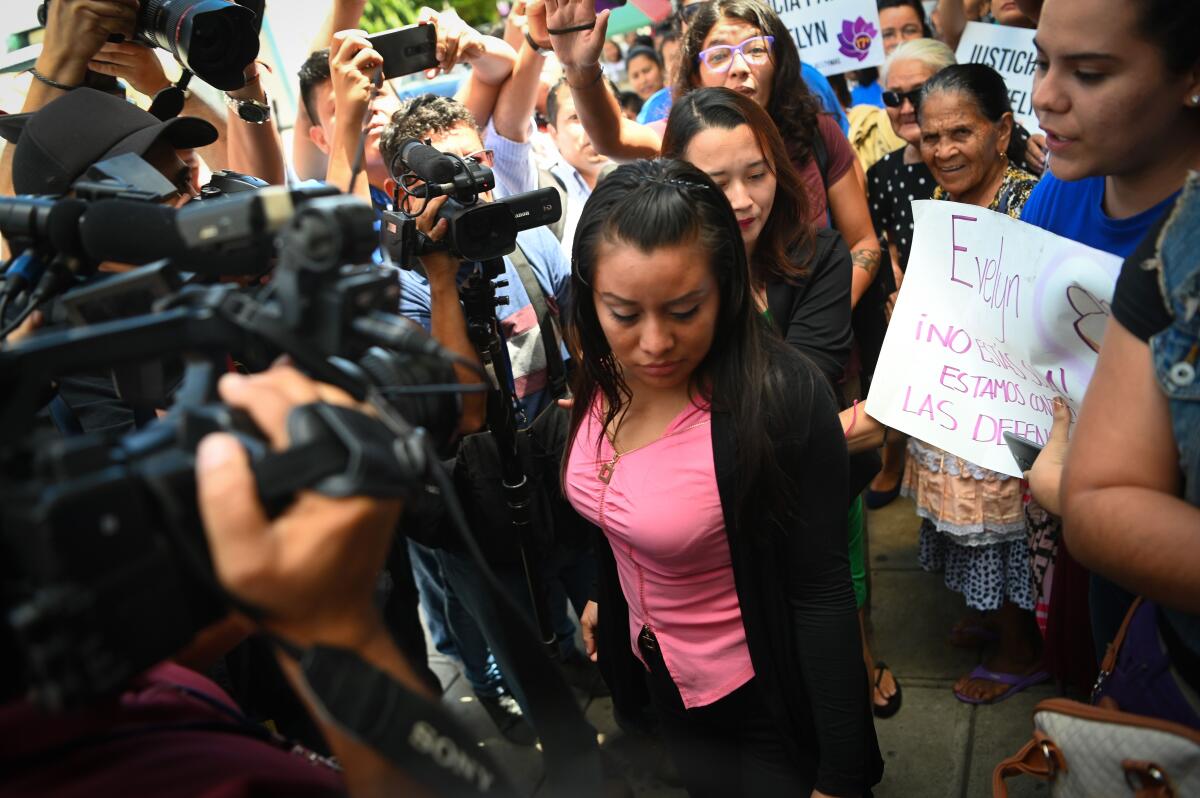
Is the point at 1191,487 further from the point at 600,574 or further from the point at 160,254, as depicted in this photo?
the point at 160,254

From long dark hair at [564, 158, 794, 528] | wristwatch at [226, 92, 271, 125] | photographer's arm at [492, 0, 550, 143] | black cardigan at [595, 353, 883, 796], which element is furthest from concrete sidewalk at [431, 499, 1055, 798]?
photographer's arm at [492, 0, 550, 143]

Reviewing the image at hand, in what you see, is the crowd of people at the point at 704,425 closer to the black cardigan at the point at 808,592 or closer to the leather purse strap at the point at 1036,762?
the black cardigan at the point at 808,592

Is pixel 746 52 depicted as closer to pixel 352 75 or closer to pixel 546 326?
pixel 546 326

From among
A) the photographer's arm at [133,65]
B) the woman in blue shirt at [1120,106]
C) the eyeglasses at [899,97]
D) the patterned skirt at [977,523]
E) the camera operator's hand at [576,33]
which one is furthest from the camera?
the eyeglasses at [899,97]

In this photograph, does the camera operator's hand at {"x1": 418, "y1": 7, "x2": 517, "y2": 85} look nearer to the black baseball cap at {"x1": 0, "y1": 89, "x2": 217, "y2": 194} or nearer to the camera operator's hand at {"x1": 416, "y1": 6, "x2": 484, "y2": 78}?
the camera operator's hand at {"x1": 416, "y1": 6, "x2": 484, "y2": 78}

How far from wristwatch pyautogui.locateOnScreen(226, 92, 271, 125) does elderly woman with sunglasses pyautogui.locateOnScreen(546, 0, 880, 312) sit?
92 cm

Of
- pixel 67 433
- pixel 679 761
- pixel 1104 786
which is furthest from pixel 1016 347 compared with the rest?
pixel 67 433

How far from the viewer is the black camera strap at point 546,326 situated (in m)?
2.95

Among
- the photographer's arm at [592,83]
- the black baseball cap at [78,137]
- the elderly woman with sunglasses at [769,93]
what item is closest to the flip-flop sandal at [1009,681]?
the elderly woman with sunglasses at [769,93]

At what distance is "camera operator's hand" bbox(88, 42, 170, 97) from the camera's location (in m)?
2.66

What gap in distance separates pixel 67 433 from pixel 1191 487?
198cm

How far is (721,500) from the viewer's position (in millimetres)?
1767

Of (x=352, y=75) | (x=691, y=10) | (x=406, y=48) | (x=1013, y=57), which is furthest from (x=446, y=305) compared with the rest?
(x=1013, y=57)

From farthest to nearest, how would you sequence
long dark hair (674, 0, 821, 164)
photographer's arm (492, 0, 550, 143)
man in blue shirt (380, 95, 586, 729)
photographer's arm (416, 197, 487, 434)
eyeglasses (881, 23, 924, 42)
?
eyeglasses (881, 23, 924, 42) < photographer's arm (492, 0, 550, 143) < long dark hair (674, 0, 821, 164) < man in blue shirt (380, 95, 586, 729) < photographer's arm (416, 197, 487, 434)
